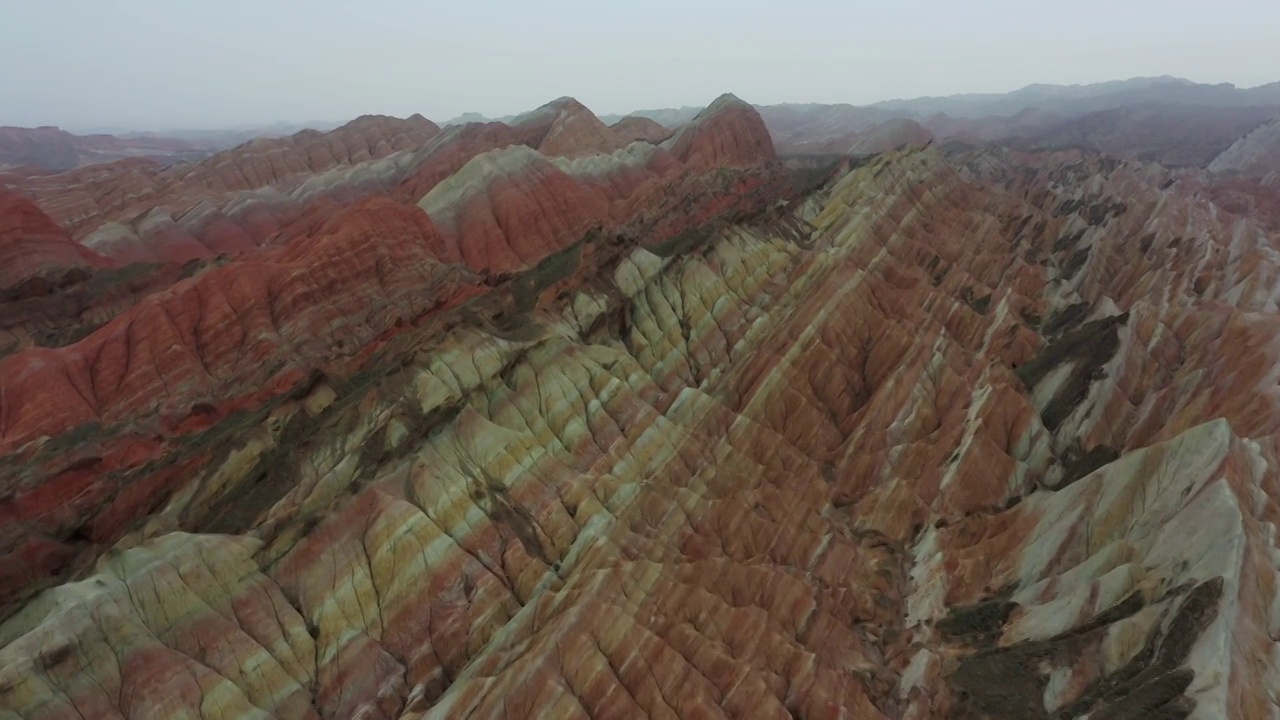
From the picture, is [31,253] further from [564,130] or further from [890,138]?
[890,138]

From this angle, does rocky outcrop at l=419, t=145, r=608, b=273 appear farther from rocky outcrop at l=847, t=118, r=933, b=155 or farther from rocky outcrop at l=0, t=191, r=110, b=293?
rocky outcrop at l=847, t=118, r=933, b=155

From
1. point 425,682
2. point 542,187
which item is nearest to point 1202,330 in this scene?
point 425,682

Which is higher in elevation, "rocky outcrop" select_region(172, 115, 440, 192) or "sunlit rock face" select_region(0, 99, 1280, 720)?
"rocky outcrop" select_region(172, 115, 440, 192)

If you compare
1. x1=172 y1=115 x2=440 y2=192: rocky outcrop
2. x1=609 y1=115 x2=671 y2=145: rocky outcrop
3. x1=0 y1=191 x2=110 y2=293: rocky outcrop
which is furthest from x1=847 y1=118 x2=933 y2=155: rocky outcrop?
x1=0 y1=191 x2=110 y2=293: rocky outcrop

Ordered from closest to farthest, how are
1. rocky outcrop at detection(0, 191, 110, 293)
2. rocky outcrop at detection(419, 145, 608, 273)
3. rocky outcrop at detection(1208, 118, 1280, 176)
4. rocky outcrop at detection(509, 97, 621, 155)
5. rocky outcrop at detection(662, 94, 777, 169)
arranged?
rocky outcrop at detection(0, 191, 110, 293)
rocky outcrop at detection(419, 145, 608, 273)
rocky outcrop at detection(662, 94, 777, 169)
rocky outcrop at detection(509, 97, 621, 155)
rocky outcrop at detection(1208, 118, 1280, 176)

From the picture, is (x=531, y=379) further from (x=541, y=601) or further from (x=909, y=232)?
(x=909, y=232)

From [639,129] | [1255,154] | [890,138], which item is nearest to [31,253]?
[639,129]
